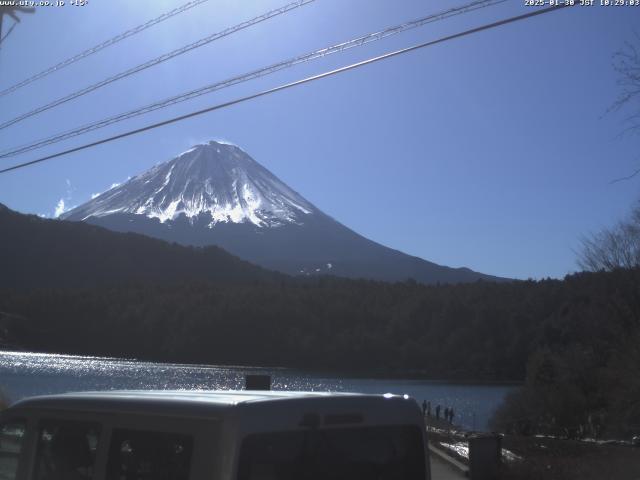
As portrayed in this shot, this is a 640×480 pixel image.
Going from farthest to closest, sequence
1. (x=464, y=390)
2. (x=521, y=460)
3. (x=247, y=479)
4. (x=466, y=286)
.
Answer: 1. (x=466, y=286)
2. (x=464, y=390)
3. (x=521, y=460)
4. (x=247, y=479)

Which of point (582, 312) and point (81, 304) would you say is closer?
point (582, 312)

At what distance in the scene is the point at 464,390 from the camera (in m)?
59.0

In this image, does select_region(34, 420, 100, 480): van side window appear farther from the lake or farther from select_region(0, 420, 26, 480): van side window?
the lake

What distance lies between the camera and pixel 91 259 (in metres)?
125

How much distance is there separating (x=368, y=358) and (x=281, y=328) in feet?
40.0

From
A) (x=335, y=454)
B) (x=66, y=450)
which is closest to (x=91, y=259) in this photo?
(x=66, y=450)

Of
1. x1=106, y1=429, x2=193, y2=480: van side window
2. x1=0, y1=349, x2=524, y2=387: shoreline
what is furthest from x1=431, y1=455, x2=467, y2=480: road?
x1=0, y1=349, x2=524, y2=387: shoreline

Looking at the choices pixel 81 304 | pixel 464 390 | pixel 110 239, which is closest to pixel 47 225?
pixel 110 239

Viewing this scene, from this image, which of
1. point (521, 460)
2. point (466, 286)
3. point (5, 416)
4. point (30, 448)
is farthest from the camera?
point (466, 286)

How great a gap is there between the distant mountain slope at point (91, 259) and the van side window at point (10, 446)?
377 ft

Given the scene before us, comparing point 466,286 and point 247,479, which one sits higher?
point 466,286

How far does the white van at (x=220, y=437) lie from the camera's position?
3520mm

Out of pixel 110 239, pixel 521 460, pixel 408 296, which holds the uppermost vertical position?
pixel 110 239

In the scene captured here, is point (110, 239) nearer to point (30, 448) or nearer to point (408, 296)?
point (408, 296)
